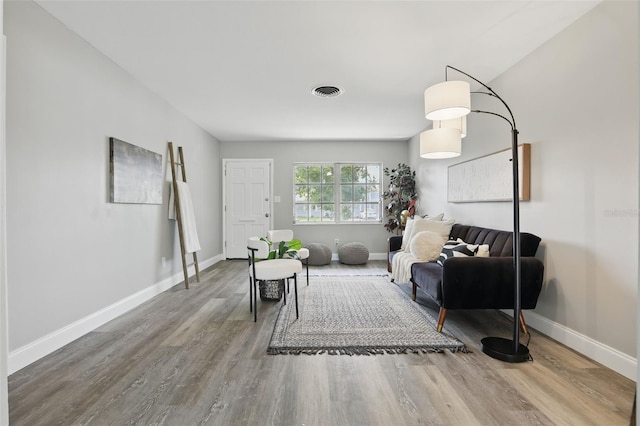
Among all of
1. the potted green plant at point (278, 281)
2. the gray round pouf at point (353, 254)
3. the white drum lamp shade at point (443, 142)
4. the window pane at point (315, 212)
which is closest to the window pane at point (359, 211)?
the window pane at point (315, 212)

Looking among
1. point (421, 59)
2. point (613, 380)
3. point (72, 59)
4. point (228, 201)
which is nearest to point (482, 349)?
point (613, 380)

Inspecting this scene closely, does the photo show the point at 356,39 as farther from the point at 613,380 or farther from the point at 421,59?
the point at 613,380

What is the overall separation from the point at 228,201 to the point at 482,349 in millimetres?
5251

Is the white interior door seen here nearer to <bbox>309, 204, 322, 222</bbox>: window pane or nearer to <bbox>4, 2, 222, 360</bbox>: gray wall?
<bbox>309, 204, 322, 222</bbox>: window pane

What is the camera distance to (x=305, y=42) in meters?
2.73

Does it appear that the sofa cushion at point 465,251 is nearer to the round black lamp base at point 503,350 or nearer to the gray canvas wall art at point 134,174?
the round black lamp base at point 503,350

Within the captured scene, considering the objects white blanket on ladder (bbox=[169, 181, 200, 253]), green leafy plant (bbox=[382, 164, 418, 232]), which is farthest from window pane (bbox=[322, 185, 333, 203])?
white blanket on ladder (bbox=[169, 181, 200, 253])

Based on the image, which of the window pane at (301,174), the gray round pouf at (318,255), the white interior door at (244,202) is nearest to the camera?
the gray round pouf at (318,255)

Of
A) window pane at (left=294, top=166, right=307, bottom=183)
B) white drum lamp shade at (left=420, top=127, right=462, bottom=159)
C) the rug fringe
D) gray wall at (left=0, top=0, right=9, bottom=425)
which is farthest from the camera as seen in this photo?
window pane at (left=294, top=166, right=307, bottom=183)

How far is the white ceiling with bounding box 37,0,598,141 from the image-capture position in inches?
90.4

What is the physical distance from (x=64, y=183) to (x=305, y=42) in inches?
85.4

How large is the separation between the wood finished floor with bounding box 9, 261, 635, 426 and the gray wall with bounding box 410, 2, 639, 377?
0.96 feet

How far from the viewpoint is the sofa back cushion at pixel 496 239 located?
2.69 metres

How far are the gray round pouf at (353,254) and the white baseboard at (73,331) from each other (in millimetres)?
3034
